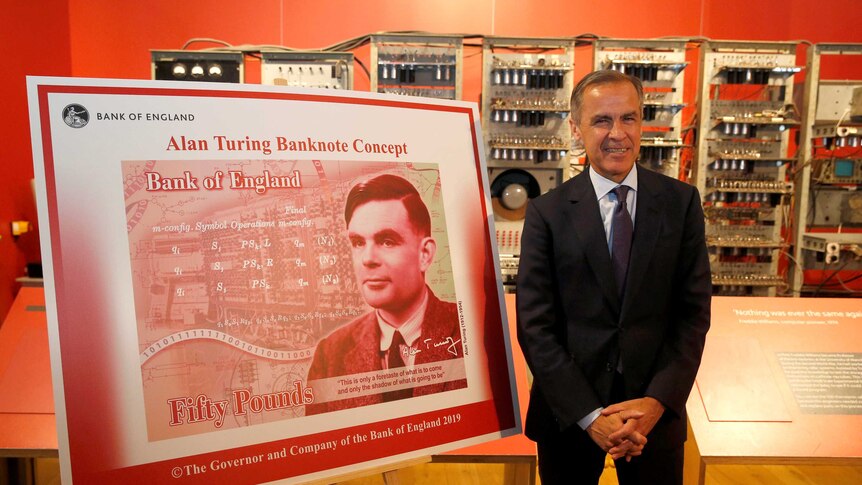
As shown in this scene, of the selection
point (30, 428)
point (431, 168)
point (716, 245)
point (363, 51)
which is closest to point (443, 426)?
point (431, 168)

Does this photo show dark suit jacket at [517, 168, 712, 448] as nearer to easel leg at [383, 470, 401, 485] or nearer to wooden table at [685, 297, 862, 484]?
easel leg at [383, 470, 401, 485]

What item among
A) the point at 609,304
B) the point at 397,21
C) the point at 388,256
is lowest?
the point at 609,304

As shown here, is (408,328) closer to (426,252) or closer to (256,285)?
(426,252)

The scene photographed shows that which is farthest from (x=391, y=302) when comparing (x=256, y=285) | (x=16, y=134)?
(x=16, y=134)

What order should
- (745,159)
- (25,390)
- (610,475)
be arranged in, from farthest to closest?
(745,159) → (610,475) → (25,390)

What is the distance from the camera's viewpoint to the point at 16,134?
12.6ft

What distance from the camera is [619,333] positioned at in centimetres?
132

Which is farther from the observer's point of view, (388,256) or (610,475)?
(610,475)

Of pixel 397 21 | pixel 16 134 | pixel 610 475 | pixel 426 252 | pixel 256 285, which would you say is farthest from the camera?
pixel 397 21

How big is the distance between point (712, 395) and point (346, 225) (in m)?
1.58

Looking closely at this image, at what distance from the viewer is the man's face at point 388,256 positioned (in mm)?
1350

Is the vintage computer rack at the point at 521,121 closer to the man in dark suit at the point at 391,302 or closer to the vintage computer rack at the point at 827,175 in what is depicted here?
the vintage computer rack at the point at 827,175

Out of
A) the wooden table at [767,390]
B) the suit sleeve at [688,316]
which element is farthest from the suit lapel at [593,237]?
the wooden table at [767,390]

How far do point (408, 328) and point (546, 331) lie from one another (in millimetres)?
354
